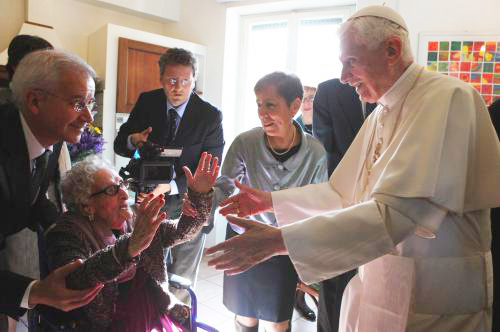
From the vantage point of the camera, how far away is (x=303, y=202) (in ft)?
4.96

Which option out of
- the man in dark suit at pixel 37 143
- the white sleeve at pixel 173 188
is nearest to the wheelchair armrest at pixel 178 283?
the man in dark suit at pixel 37 143

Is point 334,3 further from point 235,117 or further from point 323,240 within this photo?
point 323,240

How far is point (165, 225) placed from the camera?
179 cm

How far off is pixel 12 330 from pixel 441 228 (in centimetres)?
181

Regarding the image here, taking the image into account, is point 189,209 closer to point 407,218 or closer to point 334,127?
point 407,218

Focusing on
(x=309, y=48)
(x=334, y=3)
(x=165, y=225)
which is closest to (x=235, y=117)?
(x=309, y=48)

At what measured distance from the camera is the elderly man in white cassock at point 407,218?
1034mm

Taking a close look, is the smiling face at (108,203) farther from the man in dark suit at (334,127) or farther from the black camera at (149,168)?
the man in dark suit at (334,127)

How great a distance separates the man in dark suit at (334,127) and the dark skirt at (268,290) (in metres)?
0.26

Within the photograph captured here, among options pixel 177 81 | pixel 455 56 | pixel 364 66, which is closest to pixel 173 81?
pixel 177 81

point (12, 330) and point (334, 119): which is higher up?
point (334, 119)

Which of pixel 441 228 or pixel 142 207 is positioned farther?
pixel 142 207

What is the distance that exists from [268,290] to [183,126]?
3.49ft

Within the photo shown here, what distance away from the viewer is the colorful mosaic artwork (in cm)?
310
